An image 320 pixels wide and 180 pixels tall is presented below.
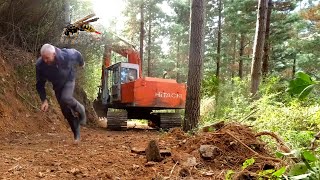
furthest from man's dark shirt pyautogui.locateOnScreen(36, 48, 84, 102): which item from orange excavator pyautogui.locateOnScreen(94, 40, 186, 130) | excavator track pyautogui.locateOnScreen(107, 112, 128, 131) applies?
excavator track pyautogui.locateOnScreen(107, 112, 128, 131)

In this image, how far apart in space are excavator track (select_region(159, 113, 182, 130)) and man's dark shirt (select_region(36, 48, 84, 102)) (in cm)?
575

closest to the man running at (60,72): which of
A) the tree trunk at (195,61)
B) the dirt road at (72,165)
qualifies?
the dirt road at (72,165)

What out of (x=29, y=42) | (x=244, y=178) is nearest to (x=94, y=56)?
(x=29, y=42)

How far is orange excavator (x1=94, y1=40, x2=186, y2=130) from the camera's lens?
10161 millimetres

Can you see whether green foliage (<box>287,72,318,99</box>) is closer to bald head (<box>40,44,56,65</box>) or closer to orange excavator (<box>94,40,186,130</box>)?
bald head (<box>40,44,56,65</box>)

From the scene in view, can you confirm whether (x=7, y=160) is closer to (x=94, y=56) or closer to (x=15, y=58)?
(x=15, y=58)

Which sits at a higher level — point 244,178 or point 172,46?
point 172,46

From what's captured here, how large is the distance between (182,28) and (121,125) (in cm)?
1693

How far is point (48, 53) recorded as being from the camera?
5.32m

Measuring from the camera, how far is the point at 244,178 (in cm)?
285

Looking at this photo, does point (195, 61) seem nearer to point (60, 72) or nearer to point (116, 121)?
point (60, 72)

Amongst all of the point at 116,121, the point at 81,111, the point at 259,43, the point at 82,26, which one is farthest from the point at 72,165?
the point at 259,43

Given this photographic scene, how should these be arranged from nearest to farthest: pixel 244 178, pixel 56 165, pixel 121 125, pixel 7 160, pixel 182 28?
pixel 244 178 < pixel 56 165 < pixel 7 160 < pixel 121 125 < pixel 182 28

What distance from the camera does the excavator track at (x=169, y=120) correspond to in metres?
11.0
